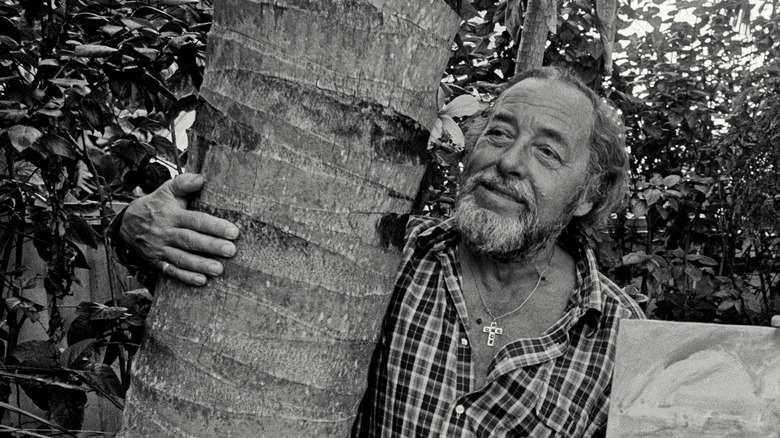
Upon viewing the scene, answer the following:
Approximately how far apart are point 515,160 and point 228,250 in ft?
3.84

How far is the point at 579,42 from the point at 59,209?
221cm

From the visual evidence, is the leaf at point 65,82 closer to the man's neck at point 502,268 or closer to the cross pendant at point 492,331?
the man's neck at point 502,268

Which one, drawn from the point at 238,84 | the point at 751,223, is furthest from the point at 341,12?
the point at 751,223

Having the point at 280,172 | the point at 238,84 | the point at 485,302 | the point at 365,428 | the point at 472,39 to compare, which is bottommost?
the point at 365,428

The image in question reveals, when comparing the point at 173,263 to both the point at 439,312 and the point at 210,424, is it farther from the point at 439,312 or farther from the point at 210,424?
the point at 439,312

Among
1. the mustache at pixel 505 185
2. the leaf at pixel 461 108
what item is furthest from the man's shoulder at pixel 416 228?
the leaf at pixel 461 108

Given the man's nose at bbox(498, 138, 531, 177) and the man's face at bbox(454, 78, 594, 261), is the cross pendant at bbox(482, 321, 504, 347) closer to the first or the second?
the man's face at bbox(454, 78, 594, 261)

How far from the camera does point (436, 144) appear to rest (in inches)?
113

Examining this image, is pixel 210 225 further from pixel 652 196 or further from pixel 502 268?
pixel 652 196

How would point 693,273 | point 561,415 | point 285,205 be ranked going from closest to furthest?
point 285,205 < point 561,415 < point 693,273

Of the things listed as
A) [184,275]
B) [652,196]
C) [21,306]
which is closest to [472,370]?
[184,275]

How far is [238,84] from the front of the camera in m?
1.22

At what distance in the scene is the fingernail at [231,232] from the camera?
122cm

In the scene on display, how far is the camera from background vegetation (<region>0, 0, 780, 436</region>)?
2.37 m
